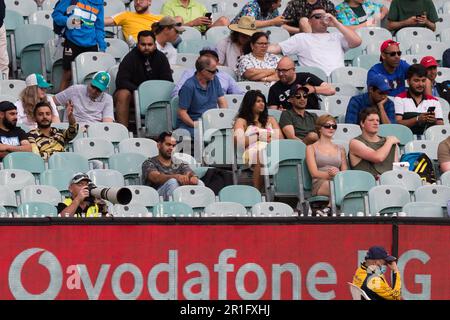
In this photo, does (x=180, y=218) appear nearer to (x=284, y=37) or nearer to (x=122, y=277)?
(x=122, y=277)

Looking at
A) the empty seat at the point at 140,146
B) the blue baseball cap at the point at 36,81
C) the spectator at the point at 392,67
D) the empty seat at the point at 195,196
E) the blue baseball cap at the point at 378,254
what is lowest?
the blue baseball cap at the point at 378,254

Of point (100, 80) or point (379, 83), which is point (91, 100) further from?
point (379, 83)

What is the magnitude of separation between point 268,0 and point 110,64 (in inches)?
93.5

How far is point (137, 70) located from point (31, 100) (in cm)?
137

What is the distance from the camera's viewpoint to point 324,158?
55.4ft

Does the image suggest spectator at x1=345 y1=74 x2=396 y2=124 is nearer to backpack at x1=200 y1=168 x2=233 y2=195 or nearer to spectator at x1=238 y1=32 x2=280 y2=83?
spectator at x1=238 y1=32 x2=280 y2=83

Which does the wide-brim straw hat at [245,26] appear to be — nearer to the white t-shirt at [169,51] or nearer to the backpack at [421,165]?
the white t-shirt at [169,51]

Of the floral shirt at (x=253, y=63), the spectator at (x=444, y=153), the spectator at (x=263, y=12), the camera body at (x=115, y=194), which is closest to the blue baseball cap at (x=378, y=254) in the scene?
the camera body at (x=115, y=194)

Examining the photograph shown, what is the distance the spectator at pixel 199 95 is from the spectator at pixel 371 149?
1.57m

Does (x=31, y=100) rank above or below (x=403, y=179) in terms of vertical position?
above

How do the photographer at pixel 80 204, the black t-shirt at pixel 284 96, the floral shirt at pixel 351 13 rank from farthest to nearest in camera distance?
the floral shirt at pixel 351 13 < the black t-shirt at pixel 284 96 < the photographer at pixel 80 204

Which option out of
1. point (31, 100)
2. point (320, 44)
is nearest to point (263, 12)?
point (320, 44)

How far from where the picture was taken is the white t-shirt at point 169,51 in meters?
18.9

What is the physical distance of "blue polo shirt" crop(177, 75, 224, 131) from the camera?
1770 cm
